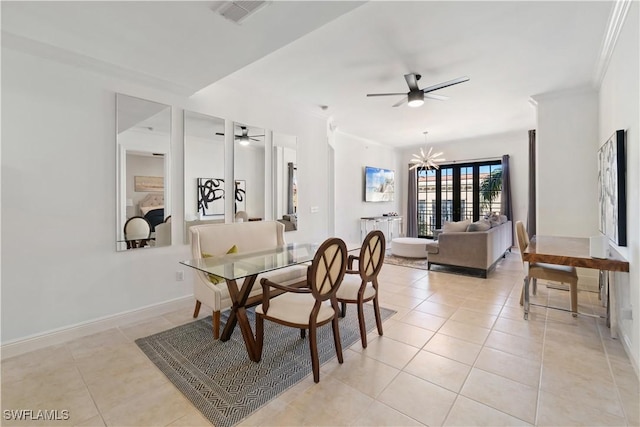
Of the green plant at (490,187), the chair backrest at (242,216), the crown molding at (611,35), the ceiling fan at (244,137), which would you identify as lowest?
the chair backrest at (242,216)

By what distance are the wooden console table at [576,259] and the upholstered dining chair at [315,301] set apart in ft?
6.24

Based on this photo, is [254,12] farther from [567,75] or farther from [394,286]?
[567,75]

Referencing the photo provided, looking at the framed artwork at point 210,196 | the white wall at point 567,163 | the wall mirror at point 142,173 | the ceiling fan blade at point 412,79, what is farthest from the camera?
the white wall at point 567,163

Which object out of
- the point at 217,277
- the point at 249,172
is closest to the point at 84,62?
the point at 249,172

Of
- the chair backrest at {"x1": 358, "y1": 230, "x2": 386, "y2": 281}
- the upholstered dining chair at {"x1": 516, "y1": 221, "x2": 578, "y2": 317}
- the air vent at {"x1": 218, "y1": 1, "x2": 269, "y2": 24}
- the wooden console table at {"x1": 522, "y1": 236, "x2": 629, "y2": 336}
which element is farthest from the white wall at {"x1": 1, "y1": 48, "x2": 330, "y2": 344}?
the upholstered dining chair at {"x1": 516, "y1": 221, "x2": 578, "y2": 317}

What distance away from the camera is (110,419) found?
1650mm

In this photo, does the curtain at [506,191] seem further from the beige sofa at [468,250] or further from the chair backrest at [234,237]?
the chair backrest at [234,237]

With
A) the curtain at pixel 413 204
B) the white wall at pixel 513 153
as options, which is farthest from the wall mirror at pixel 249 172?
the white wall at pixel 513 153

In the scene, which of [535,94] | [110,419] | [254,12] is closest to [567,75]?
[535,94]

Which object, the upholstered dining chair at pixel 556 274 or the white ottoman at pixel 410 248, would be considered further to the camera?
the white ottoman at pixel 410 248

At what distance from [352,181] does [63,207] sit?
17.9ft

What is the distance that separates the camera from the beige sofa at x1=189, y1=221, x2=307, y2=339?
263cm

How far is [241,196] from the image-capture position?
3895 mm

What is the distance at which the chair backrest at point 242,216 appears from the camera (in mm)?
3844
